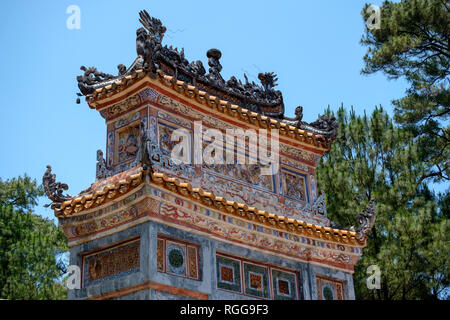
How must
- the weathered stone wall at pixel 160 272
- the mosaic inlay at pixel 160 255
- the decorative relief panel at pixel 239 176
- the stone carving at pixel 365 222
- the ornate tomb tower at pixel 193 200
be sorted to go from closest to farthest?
1. the weathered stone wall at pixel 160 272
2. the mosaic inlay at pixel 160 255
3. the ornate tomb tower at pixel 193 200
4. the decorative relief panel at pixel 239 176
5. the stone carving at pixel 365 222

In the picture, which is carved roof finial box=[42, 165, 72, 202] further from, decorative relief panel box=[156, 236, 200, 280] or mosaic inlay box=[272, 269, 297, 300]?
mosaic inlay box=[272, 269, 297, 300]

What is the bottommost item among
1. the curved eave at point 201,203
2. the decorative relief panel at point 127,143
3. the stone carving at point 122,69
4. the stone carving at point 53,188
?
the curved eave at point 201,203

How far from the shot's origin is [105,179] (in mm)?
11266

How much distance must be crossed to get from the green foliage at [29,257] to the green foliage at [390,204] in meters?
→ 10.9

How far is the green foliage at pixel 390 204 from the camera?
1770cm

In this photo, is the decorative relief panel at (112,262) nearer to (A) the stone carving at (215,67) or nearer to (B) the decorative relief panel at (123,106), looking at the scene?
(B) the decorative relief panel at (123,106)

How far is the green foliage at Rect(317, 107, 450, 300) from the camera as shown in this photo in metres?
17.7

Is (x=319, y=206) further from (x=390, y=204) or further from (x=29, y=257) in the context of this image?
(x=29, y=257)

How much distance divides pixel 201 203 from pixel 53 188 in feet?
8.57

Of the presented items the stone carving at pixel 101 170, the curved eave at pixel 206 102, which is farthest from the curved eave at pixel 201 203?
the curved eave at pixel 206 102

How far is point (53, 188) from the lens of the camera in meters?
10.8
